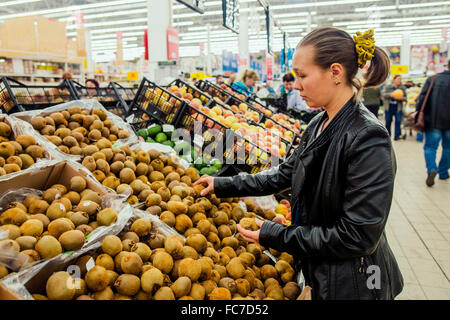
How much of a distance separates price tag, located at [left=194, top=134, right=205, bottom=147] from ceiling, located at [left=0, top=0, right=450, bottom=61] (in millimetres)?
9735

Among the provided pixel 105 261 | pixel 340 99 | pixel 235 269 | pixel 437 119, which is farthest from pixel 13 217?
pixel 437 119

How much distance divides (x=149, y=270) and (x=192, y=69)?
14582 millimetres

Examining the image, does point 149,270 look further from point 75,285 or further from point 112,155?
point 112,155

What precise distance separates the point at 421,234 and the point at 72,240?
3.82m

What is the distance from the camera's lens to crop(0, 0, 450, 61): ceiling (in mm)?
15312

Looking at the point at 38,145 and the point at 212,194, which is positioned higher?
the point at 38,145

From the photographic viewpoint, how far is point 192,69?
50.2 ft

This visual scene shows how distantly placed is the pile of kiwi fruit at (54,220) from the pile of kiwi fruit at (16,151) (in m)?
0.25

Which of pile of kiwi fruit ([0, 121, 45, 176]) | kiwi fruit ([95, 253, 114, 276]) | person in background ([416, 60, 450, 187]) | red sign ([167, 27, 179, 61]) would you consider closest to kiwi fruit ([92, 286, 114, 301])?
kiwi fruit ([95, 253, 114, 276])

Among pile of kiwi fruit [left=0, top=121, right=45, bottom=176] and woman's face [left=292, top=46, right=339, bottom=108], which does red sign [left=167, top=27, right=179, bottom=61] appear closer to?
pile of kiwi fruit [left=0, top=121, right=45, bottom=176]

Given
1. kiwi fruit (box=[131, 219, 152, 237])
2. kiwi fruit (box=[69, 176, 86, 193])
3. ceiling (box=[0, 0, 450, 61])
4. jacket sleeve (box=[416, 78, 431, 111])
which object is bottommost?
kiwi fruit (box=[131, 219, 152, 237])

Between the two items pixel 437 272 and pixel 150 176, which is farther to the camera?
pixel 437 272

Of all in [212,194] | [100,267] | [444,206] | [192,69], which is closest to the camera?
[100,267]
